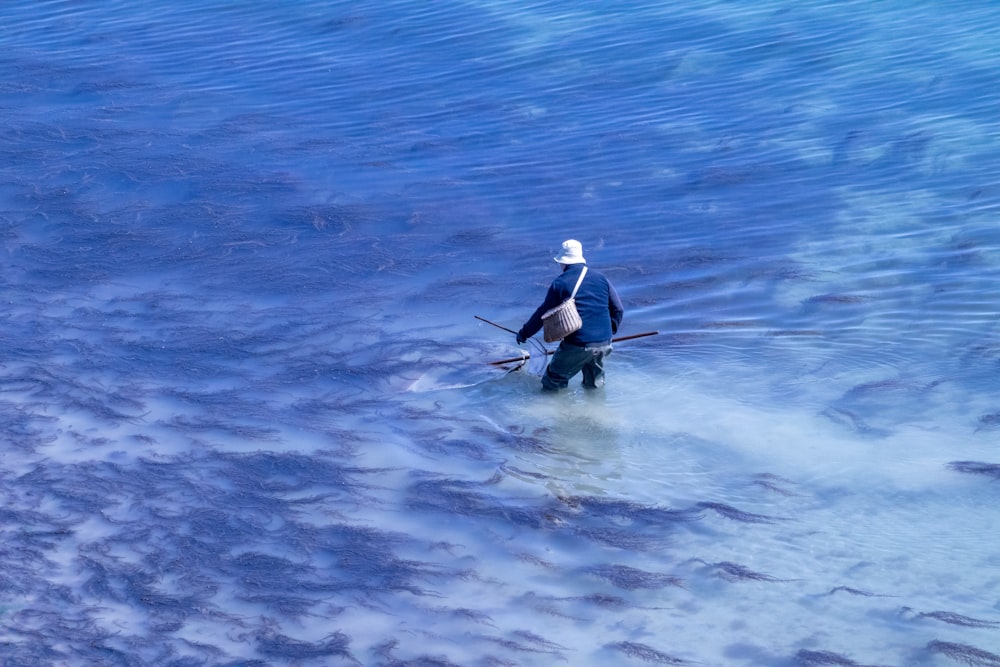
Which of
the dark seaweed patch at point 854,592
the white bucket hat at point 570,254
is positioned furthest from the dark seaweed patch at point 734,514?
the white bucket hat at point 570,254

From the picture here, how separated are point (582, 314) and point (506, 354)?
176cm

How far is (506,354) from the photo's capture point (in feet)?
33.6

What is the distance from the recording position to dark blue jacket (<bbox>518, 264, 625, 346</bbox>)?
8531 millimetres

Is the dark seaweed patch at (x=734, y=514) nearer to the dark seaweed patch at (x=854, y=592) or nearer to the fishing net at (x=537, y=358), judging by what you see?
the dark seaweed patch at (x=854, y=592)

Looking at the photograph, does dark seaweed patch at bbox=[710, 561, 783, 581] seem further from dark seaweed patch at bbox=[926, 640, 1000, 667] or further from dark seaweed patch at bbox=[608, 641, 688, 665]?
dark seaweed patch at bbox=[926, 640, 1000, 667]

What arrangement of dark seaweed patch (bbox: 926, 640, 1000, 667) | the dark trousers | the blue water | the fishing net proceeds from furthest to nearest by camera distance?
the fishing net < the dark trousers < the blue water < dark seaweed patch (bbox: 926, 640, 1000, 667)

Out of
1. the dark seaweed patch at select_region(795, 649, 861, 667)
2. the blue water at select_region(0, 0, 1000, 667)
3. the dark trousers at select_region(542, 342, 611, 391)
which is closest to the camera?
the dark seaweed patch at select_region(795, 649, 861, 667)

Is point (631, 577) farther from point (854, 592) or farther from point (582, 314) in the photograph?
point (582, 314)

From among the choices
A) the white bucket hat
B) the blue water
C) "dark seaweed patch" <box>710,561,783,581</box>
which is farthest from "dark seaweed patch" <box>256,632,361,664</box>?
the white bucket hat

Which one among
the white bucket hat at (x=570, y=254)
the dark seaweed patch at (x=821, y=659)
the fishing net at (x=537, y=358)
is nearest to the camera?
the dark seaweed patch at (x=821, y=659)

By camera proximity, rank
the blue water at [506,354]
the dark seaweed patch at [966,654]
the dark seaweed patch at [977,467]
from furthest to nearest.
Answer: the dark seaweed patch at [977,467] → the blue water at [506,354] → the dark seaweed patch at [966,654]

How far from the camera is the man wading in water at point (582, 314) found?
8.51 metres

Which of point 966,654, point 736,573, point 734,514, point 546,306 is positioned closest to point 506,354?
point 546,306

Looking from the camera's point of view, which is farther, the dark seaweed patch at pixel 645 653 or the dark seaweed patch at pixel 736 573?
the dark seaweed patch at pixel 736 573
